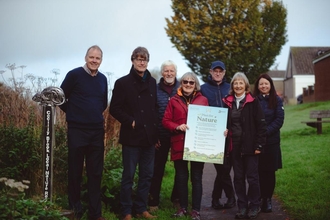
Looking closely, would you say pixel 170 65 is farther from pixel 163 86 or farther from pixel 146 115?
pixel 146 115

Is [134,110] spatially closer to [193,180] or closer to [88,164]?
[88,164]

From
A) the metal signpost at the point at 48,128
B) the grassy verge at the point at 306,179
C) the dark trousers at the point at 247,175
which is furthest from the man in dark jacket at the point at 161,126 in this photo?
the grassy verge at the point at 306,179

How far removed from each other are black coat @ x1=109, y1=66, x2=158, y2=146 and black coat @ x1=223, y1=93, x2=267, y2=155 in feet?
4.20

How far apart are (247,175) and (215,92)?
4.51ft

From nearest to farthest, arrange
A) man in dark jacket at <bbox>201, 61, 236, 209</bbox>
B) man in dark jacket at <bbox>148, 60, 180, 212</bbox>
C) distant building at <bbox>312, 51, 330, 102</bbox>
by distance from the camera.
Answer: man in dark jacket at <bbox>148, 60, 180, 212</bbox>
man in dark jacket at <bbox>201, 61, 236, 209</bbox>
distant building at <bbox>312, 51, 330, 102</bbox>

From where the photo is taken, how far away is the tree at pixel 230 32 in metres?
31.7

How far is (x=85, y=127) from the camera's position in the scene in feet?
19.6

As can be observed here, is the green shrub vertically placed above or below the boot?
above

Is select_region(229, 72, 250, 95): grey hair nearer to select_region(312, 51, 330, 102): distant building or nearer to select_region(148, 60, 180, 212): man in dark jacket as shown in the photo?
select_region(148, 60, 180, 212): man in dark jacket

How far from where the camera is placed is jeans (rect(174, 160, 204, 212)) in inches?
261

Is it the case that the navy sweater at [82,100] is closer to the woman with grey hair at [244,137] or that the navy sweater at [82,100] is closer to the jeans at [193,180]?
the jeans at [193,180]

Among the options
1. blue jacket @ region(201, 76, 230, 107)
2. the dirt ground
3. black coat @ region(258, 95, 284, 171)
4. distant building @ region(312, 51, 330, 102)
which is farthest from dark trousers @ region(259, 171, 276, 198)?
distant building @ region(312, 51, 330, 102)

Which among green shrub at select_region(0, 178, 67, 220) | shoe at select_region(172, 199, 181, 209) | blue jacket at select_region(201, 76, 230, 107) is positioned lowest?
shoe at select_region(172, 199, 181, 209)

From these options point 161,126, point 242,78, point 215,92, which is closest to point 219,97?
point 215,92
